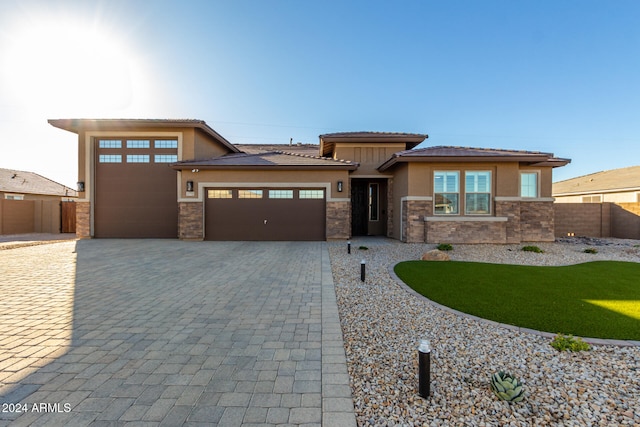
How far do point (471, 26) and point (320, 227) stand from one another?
1108 centimetres

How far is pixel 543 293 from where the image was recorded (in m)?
5.10

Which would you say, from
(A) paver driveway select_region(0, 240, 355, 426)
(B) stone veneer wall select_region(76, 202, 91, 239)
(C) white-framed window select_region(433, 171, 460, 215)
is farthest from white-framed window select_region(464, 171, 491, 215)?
(B) stone veneer wall select_region(76, 202, 91, 239)

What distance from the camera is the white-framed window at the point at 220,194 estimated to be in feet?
41.1

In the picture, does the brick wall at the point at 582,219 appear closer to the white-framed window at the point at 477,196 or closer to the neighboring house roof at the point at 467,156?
the neighboring house roof at the point at 467,156

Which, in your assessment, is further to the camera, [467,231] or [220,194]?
[220,194]

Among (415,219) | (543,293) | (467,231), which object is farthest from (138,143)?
(543,293)

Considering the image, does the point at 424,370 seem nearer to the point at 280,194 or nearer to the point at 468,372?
the point at 468,372

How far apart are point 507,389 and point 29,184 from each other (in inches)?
1283

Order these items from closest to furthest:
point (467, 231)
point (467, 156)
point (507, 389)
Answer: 1. point (507, 389)
2. point (467, 156)
3. point (467, 231)

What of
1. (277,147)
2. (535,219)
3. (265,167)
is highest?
(277,147)

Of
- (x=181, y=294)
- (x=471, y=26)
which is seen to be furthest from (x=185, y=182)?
(x=471, y=26)

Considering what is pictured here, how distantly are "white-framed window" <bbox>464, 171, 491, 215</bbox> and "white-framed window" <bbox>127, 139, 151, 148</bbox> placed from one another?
15.1 meters

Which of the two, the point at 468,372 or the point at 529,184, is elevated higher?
the point at 529,184

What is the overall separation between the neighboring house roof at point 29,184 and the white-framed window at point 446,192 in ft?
93.6
